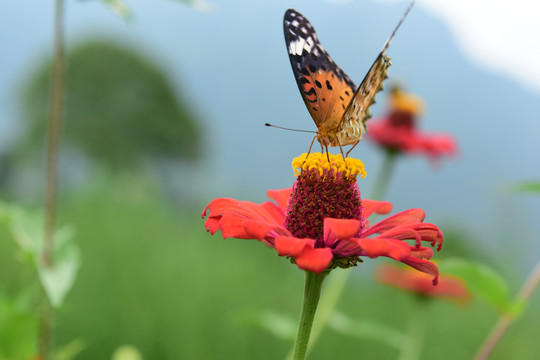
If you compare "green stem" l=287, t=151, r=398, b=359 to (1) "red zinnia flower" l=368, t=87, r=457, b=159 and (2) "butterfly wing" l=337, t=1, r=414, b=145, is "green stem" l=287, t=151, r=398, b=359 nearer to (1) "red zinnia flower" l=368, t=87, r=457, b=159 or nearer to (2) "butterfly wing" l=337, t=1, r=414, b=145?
(1) "red zinnia flower" l=368, t=87, r=457, b=159

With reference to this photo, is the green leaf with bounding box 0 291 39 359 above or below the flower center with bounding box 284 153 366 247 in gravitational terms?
below

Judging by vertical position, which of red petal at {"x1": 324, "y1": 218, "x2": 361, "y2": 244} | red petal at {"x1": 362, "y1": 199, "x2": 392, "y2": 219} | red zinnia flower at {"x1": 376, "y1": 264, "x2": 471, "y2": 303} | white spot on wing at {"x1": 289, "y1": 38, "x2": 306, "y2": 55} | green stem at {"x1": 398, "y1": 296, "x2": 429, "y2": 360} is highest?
white spot on wing at {"x1": 289, "y1": 38, "x2": 306, "y2": 55}

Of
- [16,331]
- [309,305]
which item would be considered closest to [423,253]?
[309,305]

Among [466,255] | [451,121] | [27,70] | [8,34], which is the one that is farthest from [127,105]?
[8,34]

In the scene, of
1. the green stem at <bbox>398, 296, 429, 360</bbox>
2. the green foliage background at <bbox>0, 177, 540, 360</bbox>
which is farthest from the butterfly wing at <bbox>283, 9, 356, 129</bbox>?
the green foliage background at <bbox>0, 177, 540, 360</bbox>

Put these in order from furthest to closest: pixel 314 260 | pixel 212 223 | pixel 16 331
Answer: pixel 16 331 < pixel 212 223 < pixel 314 260

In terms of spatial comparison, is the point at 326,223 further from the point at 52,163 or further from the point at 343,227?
the point at 52,163

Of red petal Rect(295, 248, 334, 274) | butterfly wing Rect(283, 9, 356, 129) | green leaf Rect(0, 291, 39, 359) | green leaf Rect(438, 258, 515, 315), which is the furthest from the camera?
green leaf Rect(0, 291, 39, 359)
